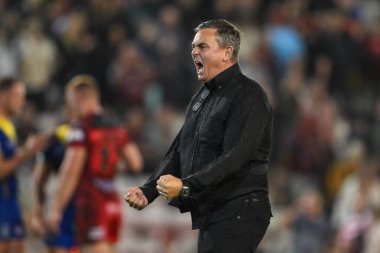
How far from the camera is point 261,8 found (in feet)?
57.7

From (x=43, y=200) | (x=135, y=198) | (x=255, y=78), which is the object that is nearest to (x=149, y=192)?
(x=135, y=198)

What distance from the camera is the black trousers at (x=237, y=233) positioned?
653 centimetres

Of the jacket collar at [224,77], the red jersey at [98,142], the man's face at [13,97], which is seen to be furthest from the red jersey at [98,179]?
the jacket collar at [224,77]

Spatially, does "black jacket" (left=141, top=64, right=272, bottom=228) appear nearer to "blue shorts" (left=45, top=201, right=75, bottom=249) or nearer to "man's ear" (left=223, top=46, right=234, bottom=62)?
"man's ear" (left=223, top=46, right=234, bottom=62)

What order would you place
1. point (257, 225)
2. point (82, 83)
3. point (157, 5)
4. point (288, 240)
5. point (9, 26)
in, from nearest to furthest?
point (257, 225) → point (82, 83) → point (288, 240) → point (9, 26) → point (157, 5)

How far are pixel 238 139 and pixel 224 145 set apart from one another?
122 mm

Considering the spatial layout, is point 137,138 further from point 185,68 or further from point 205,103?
point 205,103

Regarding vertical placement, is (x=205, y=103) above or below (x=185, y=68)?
below

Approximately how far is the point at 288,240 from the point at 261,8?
4.86 m

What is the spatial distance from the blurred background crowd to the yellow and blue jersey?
3102mm

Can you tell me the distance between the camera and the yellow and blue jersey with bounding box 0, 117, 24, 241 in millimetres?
10344

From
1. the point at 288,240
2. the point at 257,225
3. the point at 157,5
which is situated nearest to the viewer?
the point at 257,225

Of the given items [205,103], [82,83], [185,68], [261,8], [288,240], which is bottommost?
[288,240]

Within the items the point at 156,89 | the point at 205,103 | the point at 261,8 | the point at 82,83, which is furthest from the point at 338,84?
the point at 205,103
